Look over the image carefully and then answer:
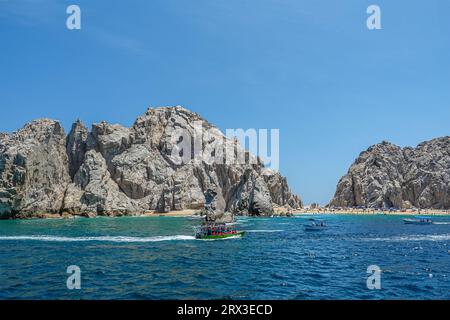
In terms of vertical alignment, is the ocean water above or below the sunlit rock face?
below

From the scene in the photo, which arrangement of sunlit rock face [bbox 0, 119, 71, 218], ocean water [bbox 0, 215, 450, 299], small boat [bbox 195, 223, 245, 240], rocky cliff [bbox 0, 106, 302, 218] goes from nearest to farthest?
ocean water [bbox 0, 215, 450, 299]
small boat [bbox 195, 223, 245, 240]
sunlit rock face [bbox 0, 119, 71, 218]
rocky cliff [bbox 0, 106, 302, 218]

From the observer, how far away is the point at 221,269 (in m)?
42.4

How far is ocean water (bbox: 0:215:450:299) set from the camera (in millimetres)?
31672

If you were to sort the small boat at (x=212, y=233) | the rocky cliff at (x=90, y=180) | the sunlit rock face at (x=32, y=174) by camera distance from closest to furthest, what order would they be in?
the small boat at (x=212, y=233) → the sunlit rock face at (x=32, y=174) → the rocky cliff at (x=90, y=180)

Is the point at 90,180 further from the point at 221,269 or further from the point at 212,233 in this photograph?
the point at 221,269

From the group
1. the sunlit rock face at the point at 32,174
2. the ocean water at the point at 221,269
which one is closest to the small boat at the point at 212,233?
the ocean water at the point at 221,269

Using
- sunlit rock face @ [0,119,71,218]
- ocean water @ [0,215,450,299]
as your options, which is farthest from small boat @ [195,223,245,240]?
sunlit rock face @ [0,119,71,218]

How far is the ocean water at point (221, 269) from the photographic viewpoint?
3167cm

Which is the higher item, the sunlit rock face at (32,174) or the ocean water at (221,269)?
the sunlit rock face at (32,174)

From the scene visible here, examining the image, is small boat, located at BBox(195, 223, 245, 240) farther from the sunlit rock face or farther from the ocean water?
the sunlit rock face

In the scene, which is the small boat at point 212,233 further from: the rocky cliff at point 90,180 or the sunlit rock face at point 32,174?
the sunlit rock face at point 32,174

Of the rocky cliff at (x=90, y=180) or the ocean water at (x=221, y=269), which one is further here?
the rocky cliff at (x=90, y=180)

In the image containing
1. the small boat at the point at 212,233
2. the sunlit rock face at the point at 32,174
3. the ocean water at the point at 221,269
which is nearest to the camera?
the ocean water at the point at 221,269
